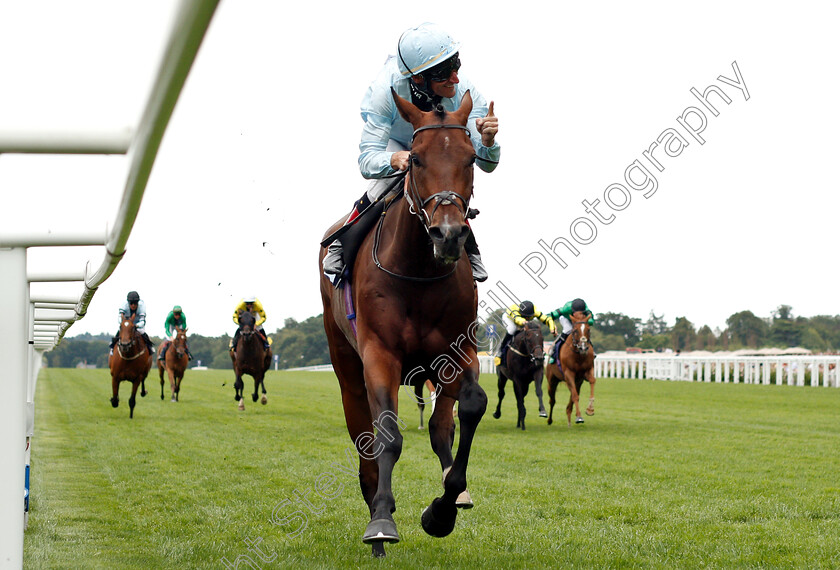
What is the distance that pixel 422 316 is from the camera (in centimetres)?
A: 405

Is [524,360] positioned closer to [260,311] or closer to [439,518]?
[260,311]

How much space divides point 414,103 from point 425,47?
1.32ft

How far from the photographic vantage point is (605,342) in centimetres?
10419

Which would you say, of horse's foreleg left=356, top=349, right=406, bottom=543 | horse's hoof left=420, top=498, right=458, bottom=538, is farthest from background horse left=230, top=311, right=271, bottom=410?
horse's foreleg left=356, top=349, right=406, bottom=543

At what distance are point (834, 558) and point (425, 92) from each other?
139 inches

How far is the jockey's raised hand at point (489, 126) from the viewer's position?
12.8 ft

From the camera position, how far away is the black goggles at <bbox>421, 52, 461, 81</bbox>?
423 cm

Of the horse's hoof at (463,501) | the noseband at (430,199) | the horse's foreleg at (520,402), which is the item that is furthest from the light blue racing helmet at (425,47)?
the horse's foreleg at (520,402)

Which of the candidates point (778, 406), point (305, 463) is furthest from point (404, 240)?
point (778, 406)

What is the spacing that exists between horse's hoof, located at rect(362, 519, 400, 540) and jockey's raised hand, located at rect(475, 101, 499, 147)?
1712mm

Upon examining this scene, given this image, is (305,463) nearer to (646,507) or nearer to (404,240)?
(646,507)

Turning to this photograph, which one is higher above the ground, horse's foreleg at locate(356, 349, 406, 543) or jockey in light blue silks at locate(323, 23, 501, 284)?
jockey in light blue silks at locate(323, 23, 501, 284)

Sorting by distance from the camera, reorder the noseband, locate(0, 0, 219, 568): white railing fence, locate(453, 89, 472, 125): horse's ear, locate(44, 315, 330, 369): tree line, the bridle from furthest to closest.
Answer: locate(44, 315, 330, 369): tree line
the bridle
locate(453, 89, 472, 125): horse's ear
the noseband
locate(0, 0, 219, 568): white railing fence

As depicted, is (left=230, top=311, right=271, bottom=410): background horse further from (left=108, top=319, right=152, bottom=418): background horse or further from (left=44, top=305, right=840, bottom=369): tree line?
(left=44, top=305, right=840, bottom=369): tree line
